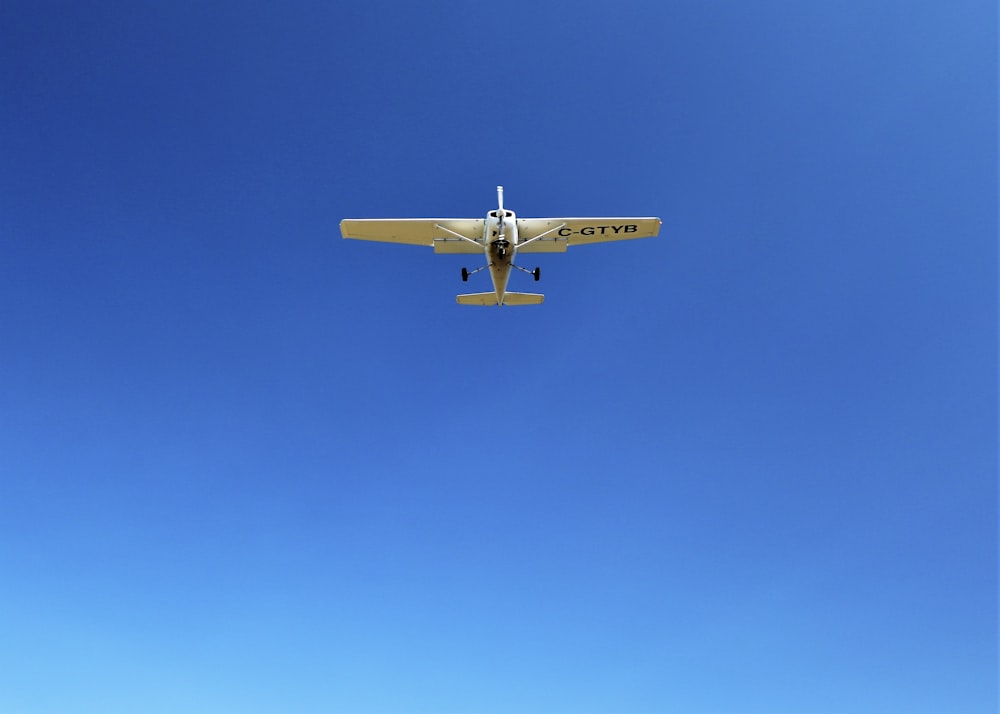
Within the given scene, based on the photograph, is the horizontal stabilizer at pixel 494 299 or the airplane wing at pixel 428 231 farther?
the horizontal stabilizer at pixel 494 299

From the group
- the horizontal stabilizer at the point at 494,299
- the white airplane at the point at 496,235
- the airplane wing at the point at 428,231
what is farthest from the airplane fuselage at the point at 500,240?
the horizontal stabilizer at the point at 494,299

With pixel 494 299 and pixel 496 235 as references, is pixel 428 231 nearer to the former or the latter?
pixel 496 235

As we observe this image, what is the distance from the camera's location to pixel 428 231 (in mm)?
30375

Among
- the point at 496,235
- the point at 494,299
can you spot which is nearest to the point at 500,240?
the point at 496,235

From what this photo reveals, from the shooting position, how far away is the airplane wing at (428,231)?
2994 cm

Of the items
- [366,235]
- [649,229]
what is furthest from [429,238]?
[649,229]

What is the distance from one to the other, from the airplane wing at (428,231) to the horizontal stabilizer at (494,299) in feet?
12.8

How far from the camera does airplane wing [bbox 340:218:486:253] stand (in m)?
29.9

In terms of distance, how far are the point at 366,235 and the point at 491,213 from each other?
296 inches

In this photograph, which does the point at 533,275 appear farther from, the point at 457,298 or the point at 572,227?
the point at 457,298

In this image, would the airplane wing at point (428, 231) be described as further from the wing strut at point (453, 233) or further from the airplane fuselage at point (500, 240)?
the airplane fuselage at point (500, 240)

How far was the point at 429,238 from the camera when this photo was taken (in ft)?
101

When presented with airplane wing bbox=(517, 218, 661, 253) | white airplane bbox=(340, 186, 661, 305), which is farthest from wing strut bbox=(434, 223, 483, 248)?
airplane wing bbox=(517, 218, 661, 253)

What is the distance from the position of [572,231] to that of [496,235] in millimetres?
5172
